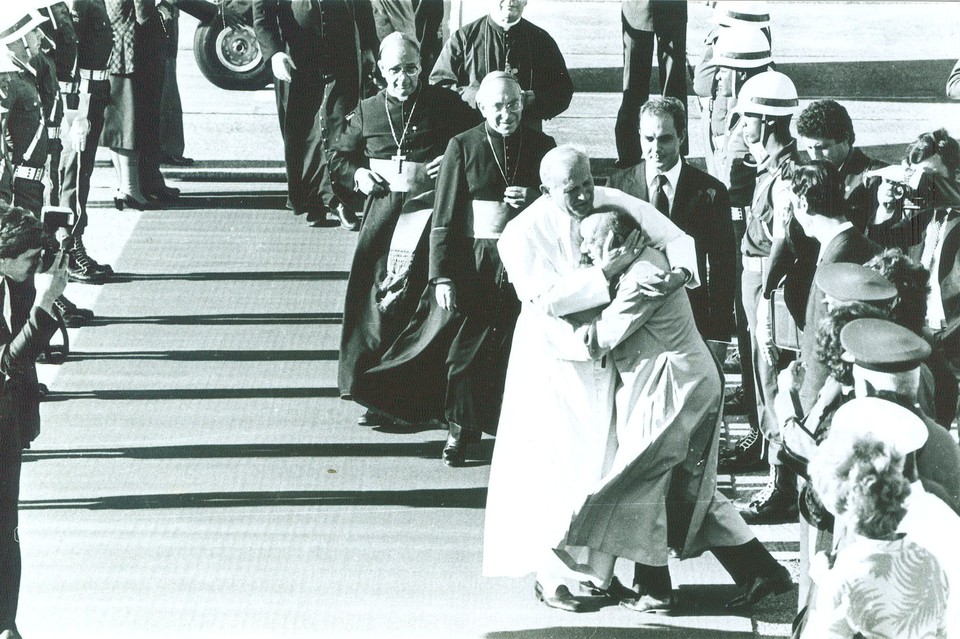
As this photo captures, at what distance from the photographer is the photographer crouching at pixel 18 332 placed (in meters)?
4.68

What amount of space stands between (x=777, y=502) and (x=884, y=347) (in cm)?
217

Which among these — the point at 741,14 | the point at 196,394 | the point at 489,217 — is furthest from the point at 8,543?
the point at 741,14

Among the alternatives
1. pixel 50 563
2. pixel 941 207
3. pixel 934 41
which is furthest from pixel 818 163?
pixel 934 41

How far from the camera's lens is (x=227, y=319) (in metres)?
7.36

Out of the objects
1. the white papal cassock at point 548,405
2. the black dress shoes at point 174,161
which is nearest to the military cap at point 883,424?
the white papal cassock at point 548,405

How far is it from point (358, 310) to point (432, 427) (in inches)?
23.0

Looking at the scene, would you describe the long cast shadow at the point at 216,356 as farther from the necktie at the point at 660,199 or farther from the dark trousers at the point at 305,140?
the necktie at the point at 660,199

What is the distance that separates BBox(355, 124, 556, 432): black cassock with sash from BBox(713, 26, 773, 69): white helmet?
1.27 metres

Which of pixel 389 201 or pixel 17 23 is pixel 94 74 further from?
pixel 389 201

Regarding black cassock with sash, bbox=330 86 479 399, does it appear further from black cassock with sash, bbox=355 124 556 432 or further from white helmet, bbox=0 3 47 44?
white helmet, bbox=0 3 47 44

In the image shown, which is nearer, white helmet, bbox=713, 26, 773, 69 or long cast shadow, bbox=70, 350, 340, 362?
long cast shadow, bbox=70, 350, 340, 362

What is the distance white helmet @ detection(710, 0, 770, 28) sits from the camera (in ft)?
24.8

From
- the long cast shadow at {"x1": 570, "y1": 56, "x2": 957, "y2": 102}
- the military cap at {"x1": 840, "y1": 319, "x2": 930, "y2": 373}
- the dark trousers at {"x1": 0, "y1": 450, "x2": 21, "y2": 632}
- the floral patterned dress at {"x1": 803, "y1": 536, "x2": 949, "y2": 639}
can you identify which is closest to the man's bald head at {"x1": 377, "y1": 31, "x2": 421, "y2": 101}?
the dark trousers at {"x1": 0, "y1": 450, "x2": 21, "y2": 632}

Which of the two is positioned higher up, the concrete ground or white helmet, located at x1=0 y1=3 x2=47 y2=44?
white helmet, located at x1=0 y1=3 x2=47 y2=44
